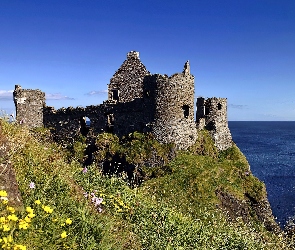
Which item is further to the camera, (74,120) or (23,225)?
(74,120)

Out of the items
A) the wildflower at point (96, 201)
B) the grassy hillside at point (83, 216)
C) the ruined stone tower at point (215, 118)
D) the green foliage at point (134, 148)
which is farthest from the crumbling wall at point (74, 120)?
the wildflower at point (96, 201)

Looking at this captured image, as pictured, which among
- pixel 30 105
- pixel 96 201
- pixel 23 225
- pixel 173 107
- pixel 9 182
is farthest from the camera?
pixel 30 105

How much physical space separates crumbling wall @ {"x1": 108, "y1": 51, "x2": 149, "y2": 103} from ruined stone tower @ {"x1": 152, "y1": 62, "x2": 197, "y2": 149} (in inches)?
287

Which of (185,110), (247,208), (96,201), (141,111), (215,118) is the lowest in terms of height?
(247,208)

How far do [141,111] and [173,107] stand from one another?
10.6ft

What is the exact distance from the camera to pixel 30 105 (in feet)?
111

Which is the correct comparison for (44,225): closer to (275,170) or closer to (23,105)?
(23,105)

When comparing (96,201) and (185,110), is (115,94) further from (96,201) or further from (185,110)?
(96,201)

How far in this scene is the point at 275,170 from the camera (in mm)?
74312

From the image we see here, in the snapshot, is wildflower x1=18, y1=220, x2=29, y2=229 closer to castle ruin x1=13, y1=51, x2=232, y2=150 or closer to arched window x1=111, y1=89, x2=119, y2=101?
castle ruin x1=13, y1=51, x2=232, y2=150

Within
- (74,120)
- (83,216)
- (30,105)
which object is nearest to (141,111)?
(74,120)

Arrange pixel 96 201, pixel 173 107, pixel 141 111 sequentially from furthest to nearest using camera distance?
pixel 141 111
pixel 173 107
pixel 96 201

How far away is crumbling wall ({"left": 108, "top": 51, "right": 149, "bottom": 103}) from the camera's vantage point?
114ft

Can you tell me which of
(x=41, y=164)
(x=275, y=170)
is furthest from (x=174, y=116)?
(x=275, y=170)
